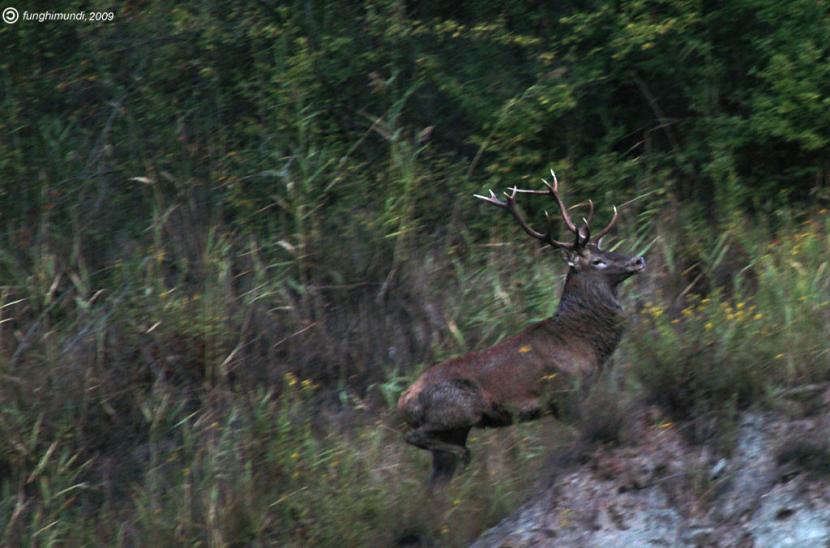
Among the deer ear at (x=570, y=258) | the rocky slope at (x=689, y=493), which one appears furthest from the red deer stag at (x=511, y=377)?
the rocky slope at (x=689, y=493)

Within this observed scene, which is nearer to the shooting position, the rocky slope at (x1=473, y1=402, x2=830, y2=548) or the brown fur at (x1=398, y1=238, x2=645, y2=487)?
the rocky slope at (x1=473, y1=402, x2=830, y2=548)

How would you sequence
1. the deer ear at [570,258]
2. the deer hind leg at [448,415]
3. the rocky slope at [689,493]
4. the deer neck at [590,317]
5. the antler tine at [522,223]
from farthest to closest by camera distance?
the deer ear at [570,258], the antler tine at [522,223], the deer neck at [590,317], the deer hind leg at [448,415], the rocky slope at [689,493]

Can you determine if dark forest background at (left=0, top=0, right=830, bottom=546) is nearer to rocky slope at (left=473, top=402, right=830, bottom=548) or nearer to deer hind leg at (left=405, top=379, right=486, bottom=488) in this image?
deer hind leg at (left=405, top=379, right=486, bottom=488)

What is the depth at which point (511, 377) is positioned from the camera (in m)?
8.55

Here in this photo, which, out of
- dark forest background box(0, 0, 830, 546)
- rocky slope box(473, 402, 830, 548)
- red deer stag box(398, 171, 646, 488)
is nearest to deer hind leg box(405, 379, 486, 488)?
red deer stag box(398, 171, 646, 488)

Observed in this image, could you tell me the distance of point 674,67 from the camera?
1181 cm

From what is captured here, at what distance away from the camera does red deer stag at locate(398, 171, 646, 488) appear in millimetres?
8391

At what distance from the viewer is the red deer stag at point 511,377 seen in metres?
8.39

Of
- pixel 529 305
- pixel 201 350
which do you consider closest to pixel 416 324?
pixel 529 305

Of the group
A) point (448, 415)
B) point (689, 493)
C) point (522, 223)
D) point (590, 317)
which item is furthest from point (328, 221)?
point (689, 493)

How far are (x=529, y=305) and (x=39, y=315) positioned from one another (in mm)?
3798

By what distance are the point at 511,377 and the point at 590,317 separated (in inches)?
34.9

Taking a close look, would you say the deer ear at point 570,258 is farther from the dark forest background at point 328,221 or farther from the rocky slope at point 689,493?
the rocky slope at point 689,493

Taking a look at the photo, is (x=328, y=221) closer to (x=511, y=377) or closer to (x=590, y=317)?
(x=590, y=317)
